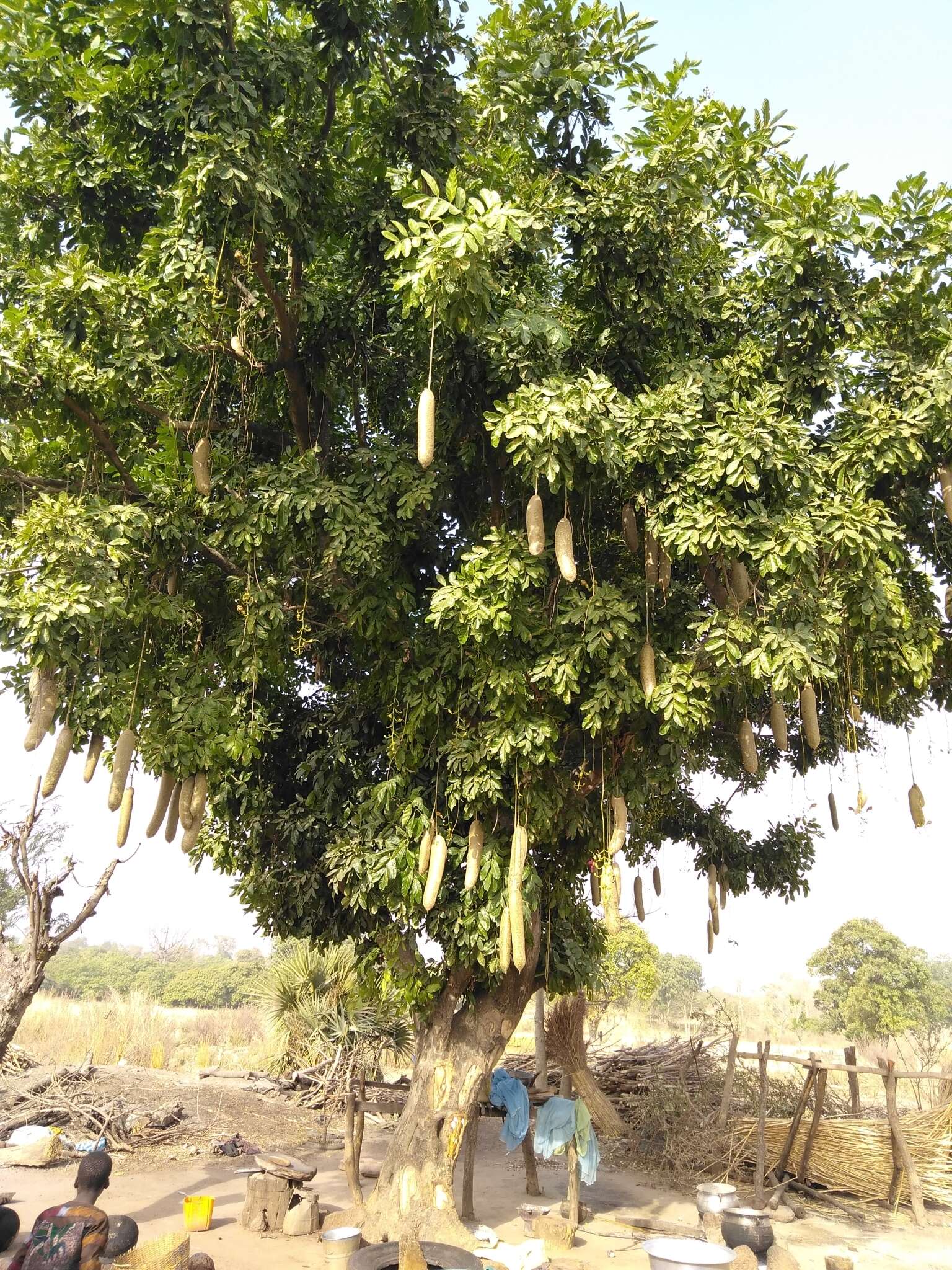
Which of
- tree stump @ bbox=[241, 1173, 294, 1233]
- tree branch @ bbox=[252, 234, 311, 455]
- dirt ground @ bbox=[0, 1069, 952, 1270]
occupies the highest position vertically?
tree branch @ bbox=[252, 234, 311, 455]

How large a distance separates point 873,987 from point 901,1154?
2721 centimetres

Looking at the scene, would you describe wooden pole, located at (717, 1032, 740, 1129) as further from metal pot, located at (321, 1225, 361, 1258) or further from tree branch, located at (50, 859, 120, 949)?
tree branch, located at (50, 859, 120, 949)

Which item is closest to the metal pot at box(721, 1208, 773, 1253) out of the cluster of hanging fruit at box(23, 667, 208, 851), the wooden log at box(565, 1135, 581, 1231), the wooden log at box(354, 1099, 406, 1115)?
the wooden log at box(565, 1135, 581, 1231)

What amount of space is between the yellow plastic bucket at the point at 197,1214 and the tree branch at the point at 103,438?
23.3ft

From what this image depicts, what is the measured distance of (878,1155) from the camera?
1195 centimetres

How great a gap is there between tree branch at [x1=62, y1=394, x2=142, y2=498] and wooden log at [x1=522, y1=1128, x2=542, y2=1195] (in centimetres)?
893

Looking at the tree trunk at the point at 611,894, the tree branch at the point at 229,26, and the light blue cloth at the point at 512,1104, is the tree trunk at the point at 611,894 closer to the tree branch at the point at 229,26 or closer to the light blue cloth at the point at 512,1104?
the light blue cloth at the point at 512,1104

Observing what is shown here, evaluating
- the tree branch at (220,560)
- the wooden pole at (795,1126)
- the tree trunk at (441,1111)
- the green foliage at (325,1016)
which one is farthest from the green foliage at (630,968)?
the tree branch at (220,560)

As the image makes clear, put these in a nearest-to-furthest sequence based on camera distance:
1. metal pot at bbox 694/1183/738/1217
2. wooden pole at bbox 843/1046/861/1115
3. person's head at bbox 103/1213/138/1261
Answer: person's head at bbox 103/1213/138/1261 → metal pot at bbox 694/1183/738/1217 → wooden pole at bbox 843/1046/861/1115

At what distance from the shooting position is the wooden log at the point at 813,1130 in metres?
12.2

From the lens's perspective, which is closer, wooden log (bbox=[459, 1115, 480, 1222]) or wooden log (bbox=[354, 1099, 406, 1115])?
wooden log (bbox=[354, 1099, 406, 1115])

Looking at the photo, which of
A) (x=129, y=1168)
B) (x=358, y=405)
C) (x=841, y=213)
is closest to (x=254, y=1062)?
(x=129, y=1168)

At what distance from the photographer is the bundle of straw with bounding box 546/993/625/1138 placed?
14.8 meters

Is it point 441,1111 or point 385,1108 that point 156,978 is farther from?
point 441,1111
